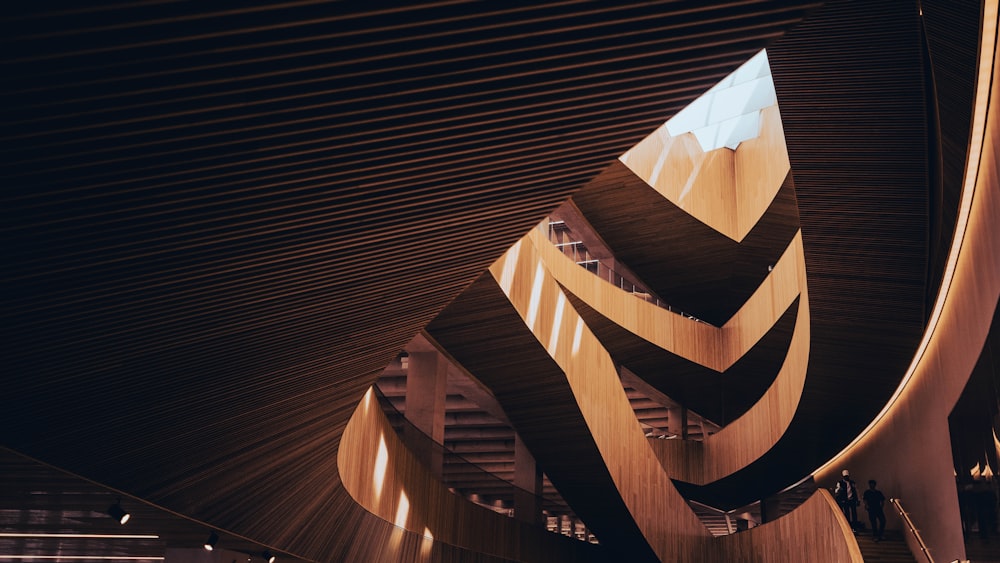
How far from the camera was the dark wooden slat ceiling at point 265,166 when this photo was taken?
299cm

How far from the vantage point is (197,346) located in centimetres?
505

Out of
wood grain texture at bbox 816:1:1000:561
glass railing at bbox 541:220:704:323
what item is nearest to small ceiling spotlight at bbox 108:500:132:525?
wood grain texture at bbox 816:1:1000:561

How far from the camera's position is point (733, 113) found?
67.7 feet

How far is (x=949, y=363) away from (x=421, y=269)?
6715mm

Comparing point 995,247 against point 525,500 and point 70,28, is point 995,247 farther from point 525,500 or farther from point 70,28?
point 525,500

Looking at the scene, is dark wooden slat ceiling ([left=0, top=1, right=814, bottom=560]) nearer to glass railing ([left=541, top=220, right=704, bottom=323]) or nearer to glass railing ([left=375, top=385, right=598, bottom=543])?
glass railing ([left=375, top=385, right=598, bottom=543])

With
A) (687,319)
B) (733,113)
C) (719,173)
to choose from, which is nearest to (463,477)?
(687,319)

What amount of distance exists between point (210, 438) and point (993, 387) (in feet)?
18.9

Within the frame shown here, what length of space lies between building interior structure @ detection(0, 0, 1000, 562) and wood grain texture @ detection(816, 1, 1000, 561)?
57 mm

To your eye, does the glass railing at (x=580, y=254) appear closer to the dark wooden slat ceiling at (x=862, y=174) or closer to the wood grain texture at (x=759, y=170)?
the wood grain texture at (x=759, y=170)

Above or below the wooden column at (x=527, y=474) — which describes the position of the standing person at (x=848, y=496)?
below

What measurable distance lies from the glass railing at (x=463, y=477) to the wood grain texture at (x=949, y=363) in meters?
5.27

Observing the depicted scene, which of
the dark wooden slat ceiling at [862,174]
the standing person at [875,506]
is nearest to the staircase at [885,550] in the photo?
the standing person at [875,506]

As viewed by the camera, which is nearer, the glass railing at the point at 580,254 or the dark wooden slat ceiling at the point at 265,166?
the dark wooden slat ceiling at the point at 265,166
